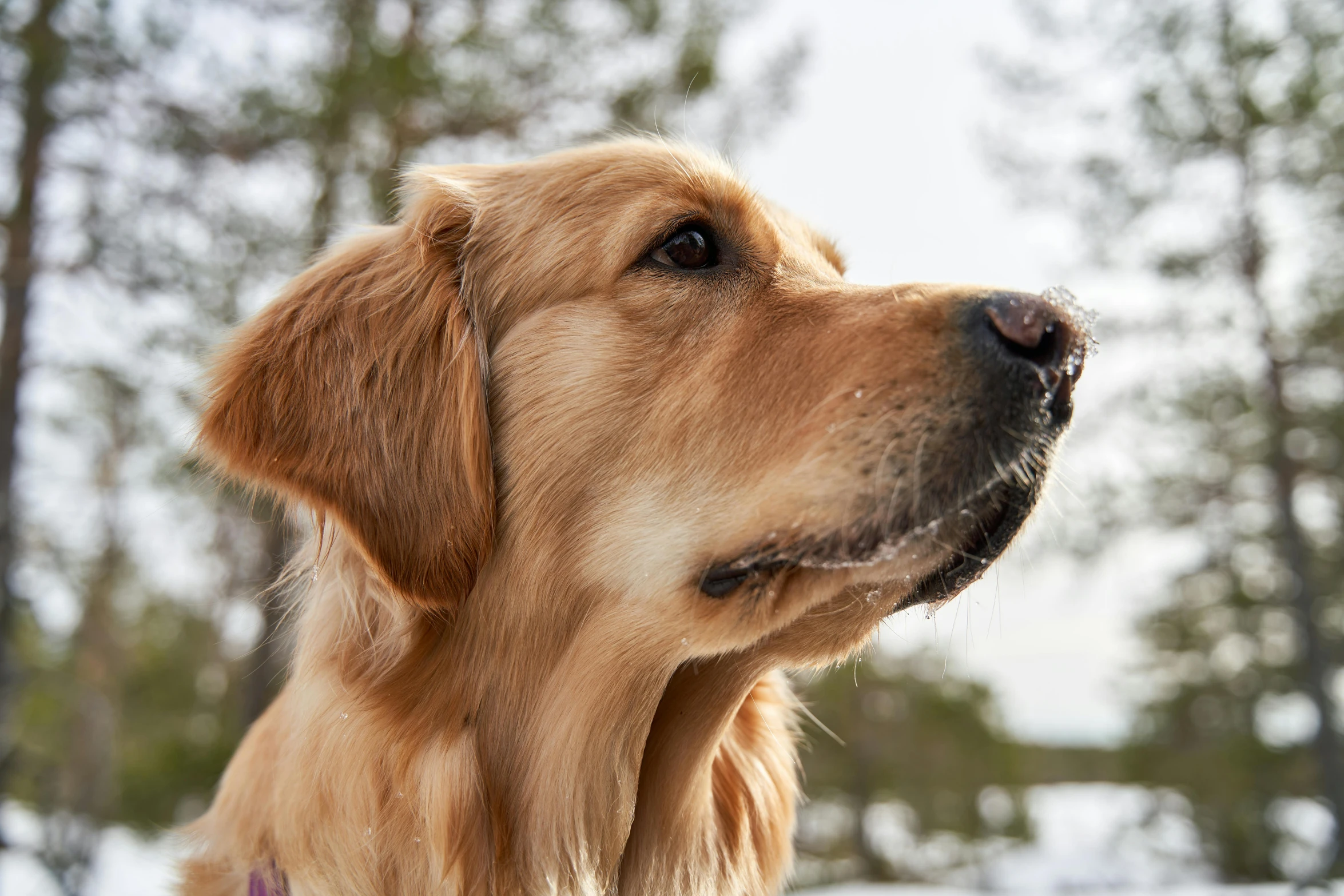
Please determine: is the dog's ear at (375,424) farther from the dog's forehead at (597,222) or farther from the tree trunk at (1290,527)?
the tree trunk at (1290,527)

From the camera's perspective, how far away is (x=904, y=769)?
1597cm

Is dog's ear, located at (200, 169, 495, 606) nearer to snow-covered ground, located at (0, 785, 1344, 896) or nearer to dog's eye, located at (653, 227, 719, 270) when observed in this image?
dog's eye, located at (653, 227, 719, 270)

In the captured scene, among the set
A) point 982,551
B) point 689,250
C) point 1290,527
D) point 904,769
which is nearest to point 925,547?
point 982,551

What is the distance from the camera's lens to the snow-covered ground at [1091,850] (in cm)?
1048

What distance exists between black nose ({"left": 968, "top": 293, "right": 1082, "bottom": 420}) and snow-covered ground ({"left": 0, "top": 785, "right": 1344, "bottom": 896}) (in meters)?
9.28

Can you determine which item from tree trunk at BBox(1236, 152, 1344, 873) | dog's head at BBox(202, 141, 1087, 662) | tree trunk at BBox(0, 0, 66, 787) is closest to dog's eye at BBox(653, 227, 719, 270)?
dog's head at BBox(202, 141, 1087, 662)

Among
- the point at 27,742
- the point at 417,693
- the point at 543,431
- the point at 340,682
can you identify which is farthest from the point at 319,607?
the point at 27,742

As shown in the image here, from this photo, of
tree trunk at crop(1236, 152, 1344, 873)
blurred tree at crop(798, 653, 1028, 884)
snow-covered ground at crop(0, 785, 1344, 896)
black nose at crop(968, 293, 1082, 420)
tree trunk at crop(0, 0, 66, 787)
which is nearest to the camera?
black nose at crop(968, 293, 1082, 420)

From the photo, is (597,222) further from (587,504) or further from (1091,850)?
(1091,850)

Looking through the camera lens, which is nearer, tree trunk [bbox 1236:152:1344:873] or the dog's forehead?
the dog's forehead

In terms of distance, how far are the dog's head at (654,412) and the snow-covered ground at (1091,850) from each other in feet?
30.0

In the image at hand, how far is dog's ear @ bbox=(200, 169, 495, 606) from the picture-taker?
201 cm

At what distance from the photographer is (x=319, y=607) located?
2.31m

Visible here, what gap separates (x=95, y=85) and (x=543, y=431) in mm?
10830
